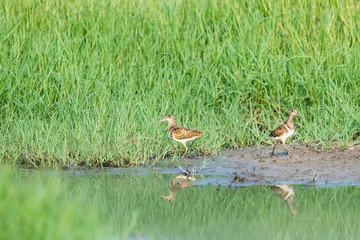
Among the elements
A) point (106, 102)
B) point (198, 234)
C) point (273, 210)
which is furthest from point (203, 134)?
point (198, 234)

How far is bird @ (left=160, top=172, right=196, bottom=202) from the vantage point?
688 cm

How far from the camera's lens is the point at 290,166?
314 inches

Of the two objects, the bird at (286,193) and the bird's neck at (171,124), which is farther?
the bird's neck at (171,124)

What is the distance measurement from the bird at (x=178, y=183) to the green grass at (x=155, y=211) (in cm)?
7

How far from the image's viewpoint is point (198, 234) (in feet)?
18.5

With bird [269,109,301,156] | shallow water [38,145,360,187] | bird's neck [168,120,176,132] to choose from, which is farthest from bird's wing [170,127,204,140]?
bird [269,109,301,156]

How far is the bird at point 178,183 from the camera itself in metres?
6.88

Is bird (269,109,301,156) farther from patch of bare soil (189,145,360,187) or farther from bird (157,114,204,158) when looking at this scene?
bird (157,114,204,158)

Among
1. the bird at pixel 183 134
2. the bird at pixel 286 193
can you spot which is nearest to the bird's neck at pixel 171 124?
the bird at pixel 183 134

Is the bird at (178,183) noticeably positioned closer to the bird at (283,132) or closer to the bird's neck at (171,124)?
the bird's neck at (171,124)

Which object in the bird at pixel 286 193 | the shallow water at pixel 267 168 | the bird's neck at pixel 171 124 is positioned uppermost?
the bird's neck at pixel 171 124

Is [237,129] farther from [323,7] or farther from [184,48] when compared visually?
[323,7]

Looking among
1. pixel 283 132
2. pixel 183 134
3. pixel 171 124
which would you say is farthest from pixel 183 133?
pixel 283 132

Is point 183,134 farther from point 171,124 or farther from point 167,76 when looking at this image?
point 167,76
